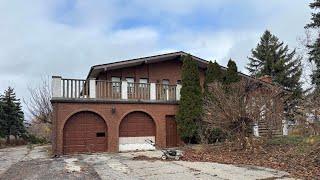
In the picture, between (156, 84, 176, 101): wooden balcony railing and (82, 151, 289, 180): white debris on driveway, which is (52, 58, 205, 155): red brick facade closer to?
(156, 84, 176, 101): wooden balcony railing

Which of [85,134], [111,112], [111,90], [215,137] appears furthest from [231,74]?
[85,134]

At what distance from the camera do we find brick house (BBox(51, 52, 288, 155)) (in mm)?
21141

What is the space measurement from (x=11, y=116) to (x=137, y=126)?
2286cm

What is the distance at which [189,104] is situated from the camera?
2336 cm

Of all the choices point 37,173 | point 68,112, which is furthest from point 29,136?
point 37,173

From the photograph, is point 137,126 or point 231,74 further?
point 231,74

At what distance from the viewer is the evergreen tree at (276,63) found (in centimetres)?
4284

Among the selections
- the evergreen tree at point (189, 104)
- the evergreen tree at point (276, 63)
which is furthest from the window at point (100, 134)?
the evergreen tree at point (276, 63)

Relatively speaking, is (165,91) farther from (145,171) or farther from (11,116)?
(11,116)

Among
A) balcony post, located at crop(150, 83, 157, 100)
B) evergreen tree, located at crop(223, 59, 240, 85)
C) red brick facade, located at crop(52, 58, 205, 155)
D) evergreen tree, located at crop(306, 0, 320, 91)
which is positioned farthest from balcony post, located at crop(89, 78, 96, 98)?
evergreen tree, located at crop(306, 0, 320, 91)

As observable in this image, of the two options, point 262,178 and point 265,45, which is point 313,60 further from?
point 262,178

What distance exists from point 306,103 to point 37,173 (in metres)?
10.2

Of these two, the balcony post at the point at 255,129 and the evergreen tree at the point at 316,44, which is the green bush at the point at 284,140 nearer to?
the balcony post at the point at 255,129

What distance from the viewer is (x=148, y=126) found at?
23.6m
